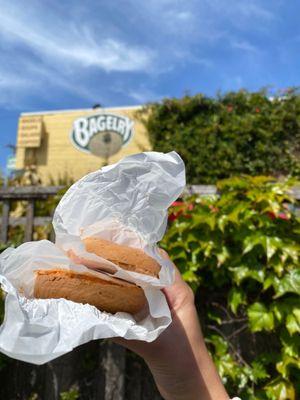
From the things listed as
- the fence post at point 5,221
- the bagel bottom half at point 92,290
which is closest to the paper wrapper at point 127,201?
the bagel bottom half at point 92,290

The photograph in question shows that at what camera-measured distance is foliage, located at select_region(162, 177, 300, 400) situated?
2510 mm

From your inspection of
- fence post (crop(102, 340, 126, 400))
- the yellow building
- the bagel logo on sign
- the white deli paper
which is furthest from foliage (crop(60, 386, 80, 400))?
the bagel logo on sign

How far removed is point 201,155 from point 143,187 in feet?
23.2

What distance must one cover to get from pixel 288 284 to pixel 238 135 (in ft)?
20.0

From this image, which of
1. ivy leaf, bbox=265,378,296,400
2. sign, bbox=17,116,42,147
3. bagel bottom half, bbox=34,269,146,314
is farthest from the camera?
sign, bbox=17,116,42,147

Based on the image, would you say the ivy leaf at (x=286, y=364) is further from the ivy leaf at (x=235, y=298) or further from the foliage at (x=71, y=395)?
the foliage at (x=71, y=395)

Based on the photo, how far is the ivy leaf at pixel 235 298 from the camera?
2605 mm

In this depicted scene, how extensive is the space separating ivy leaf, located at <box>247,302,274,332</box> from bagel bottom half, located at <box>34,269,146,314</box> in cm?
154

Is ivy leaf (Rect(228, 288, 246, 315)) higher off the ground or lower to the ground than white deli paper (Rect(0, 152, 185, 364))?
lower

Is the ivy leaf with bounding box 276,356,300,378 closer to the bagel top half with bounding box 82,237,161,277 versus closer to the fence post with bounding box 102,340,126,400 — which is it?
the fence post with bounding box 102,340,126,400

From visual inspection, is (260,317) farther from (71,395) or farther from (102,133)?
(102,133)

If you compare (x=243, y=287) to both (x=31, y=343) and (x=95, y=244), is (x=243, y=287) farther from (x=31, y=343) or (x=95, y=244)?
(x=31, y=343)

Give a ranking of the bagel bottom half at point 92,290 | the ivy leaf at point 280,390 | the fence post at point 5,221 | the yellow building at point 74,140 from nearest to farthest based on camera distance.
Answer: the bagel bottom half at point 92,290, the ivy leaf at point 280,390, the fence post at point 5,221, the yellow building at point 74,140

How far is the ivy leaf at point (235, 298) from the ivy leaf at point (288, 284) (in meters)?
0.22
